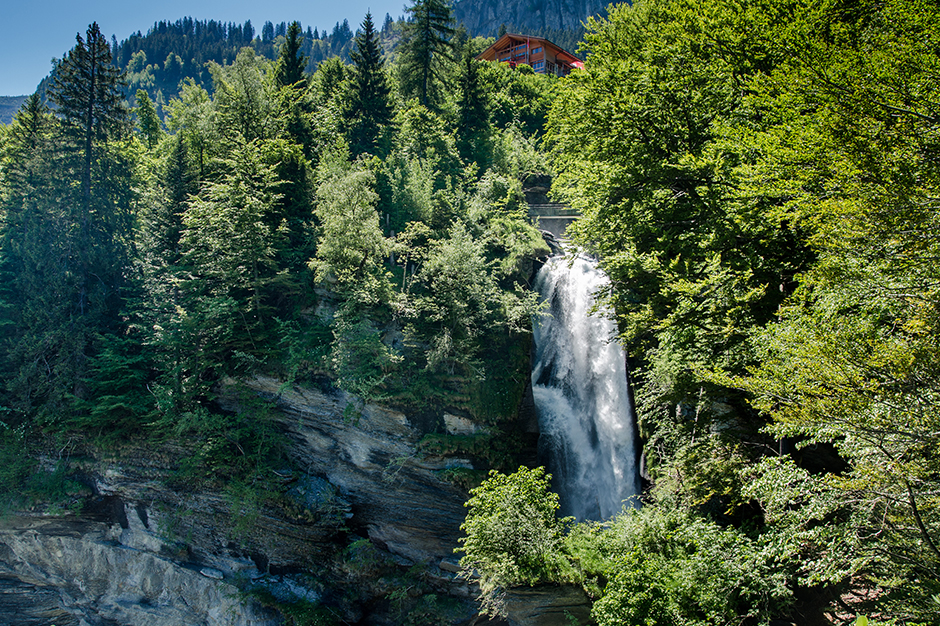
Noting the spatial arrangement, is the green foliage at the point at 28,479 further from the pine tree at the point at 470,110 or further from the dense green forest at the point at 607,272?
the pine tree at the point at 470,110

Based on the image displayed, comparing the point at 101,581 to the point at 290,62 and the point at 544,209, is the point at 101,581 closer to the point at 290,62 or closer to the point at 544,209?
the point at 290,62

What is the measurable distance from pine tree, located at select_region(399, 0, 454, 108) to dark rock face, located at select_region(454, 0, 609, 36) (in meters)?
107

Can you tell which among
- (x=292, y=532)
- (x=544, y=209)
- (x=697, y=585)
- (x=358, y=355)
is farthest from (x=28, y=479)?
(x=544, y=209)

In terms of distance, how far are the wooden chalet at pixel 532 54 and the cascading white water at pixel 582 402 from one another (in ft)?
140

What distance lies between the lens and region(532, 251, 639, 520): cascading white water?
57.5ft

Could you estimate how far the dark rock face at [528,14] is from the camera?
125 metres

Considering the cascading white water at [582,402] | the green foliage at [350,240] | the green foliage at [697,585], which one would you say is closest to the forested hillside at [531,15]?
the cascading white water at [582,402]

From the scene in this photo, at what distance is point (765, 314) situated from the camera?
11344mm

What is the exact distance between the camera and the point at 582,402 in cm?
1919

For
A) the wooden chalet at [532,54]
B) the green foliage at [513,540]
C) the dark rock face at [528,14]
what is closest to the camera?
the green foliage at [513,540]

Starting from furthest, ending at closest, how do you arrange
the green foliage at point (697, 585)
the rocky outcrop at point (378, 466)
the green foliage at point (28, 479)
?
the green foliage at point (28, 479) → the rocky outcrop at point (378, 466) → the green foliage at point (697, 585)

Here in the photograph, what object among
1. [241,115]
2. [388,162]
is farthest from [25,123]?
[388,162]

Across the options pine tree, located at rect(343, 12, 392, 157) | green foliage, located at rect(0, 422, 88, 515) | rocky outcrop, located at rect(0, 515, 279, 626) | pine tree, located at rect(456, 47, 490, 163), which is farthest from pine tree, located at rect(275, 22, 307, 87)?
rocky outcrop, located at rect(0, 515, 279, 626)

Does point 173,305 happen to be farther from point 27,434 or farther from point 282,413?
point 27,434
